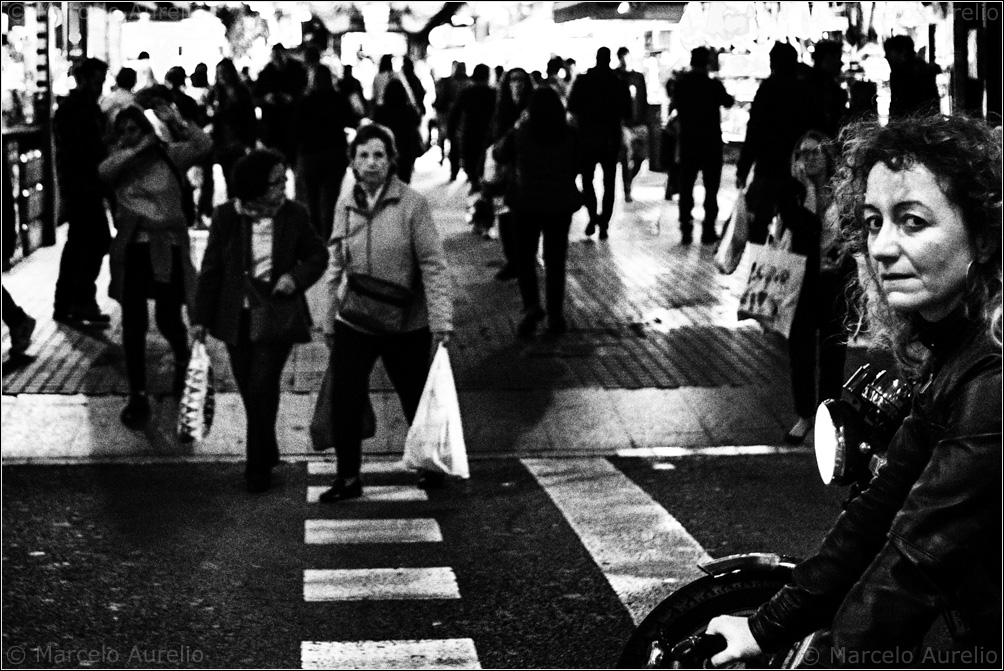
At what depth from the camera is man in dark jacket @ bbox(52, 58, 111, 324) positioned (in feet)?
41.7

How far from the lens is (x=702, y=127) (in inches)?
690

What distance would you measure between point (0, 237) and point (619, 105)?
251 inches

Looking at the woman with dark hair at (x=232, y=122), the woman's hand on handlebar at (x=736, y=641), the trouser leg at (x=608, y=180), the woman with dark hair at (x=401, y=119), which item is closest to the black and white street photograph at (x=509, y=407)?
the woman's hand on handlebar at (x=736, y=641)

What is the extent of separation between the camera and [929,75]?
14805mm

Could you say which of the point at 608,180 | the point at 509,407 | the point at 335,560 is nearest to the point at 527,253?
the point at 509,407

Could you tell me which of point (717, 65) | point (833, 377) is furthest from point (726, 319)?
point (717, 65)

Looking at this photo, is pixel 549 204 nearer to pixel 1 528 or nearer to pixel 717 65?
pixel 1 528

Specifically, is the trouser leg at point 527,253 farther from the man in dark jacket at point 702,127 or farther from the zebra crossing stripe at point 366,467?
the man in dark jacket at point 702,127

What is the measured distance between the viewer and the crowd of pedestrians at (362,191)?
27.3 ft

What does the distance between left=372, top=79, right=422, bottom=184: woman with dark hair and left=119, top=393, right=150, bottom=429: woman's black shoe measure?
33.6 feet

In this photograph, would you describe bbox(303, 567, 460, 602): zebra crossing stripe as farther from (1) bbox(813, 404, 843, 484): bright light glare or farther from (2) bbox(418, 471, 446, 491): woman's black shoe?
(1) bbox(813, 404, 843, 484): bright light glare

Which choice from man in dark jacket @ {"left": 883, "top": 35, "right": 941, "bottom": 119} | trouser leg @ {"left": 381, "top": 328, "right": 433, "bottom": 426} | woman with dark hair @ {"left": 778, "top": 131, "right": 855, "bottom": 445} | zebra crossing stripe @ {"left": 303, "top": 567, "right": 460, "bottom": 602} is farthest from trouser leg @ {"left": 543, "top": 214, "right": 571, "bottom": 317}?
zebra crossing stripe @ {"left": 303, "top": 567, "right": 460, "bottom": 602}

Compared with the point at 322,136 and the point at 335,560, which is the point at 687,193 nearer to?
the point at 322,136

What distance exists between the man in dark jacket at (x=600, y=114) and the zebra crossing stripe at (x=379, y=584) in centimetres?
1119
